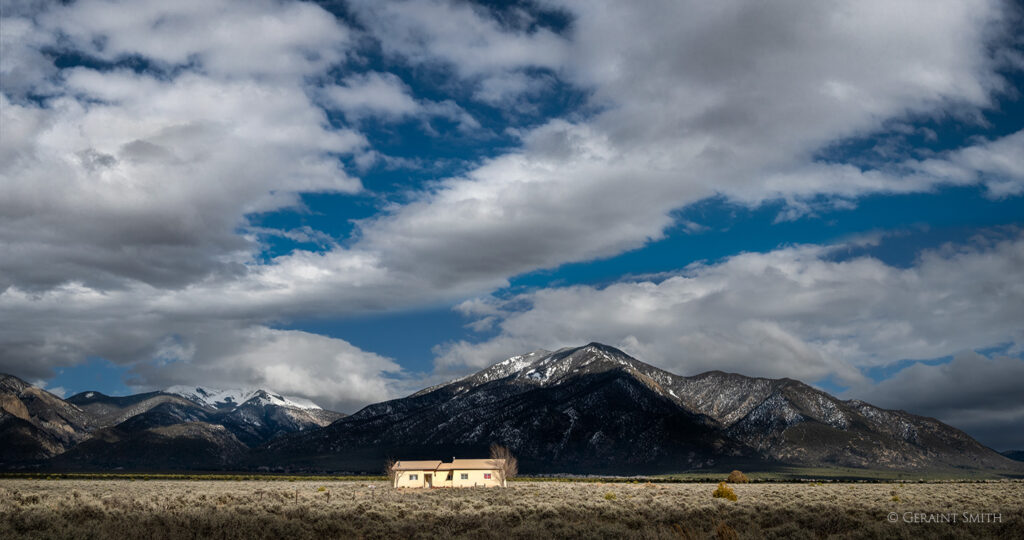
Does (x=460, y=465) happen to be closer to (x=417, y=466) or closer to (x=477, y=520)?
(x=417, y=466)

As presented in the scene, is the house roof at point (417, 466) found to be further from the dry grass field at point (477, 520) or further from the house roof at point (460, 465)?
the dry grass field at point (477, 520)

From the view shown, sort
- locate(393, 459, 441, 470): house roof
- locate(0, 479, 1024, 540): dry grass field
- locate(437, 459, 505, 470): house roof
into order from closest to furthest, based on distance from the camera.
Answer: locate(0, 479, 1024, 540): dry grass field < locate(437, 459, 505, 470): house roof < locate(393, 459, 441, 470): house roof

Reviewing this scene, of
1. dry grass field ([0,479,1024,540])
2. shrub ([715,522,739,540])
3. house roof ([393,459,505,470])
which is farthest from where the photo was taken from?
house roof ([393,459,505,470])

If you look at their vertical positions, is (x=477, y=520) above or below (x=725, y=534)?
below

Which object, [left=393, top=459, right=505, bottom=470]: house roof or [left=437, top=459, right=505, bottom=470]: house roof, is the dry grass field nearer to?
[left=437, top=459, right=505, bottom=470]: house roof

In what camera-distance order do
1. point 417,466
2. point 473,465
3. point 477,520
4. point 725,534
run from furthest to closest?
point 417,466 → point 473,465 → point 477,520 → point 725,534

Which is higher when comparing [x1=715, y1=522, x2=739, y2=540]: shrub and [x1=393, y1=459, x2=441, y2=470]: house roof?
[x1=715, y1=522, x2=739, y2=540]: shrub

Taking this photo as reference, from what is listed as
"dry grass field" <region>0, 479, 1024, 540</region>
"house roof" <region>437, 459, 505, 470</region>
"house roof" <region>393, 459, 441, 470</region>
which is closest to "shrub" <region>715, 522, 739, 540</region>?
"dry grass field" <region>0, 479, 1024, 540</region>

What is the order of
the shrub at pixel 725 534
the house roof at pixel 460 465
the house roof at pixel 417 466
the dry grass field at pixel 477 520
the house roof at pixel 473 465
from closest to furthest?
the shrub at pixel 725 534 < the dry grass field at pixel 477 520 < the house roof at pixel 473 465 < the house roof at pixel 460 465 < the house roof at pixel 417 466

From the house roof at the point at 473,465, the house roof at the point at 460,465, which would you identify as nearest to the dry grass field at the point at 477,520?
the house roof at the point at 473,465

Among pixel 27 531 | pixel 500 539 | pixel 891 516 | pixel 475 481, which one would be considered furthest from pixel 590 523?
pixel 475 481

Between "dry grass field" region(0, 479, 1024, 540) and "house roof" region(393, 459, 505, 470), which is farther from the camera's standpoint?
"house roof" region(393, 459, 505, 470)

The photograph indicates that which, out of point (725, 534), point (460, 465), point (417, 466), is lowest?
point (417, 466)

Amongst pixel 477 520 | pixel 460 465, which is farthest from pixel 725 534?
pixel 460 465
